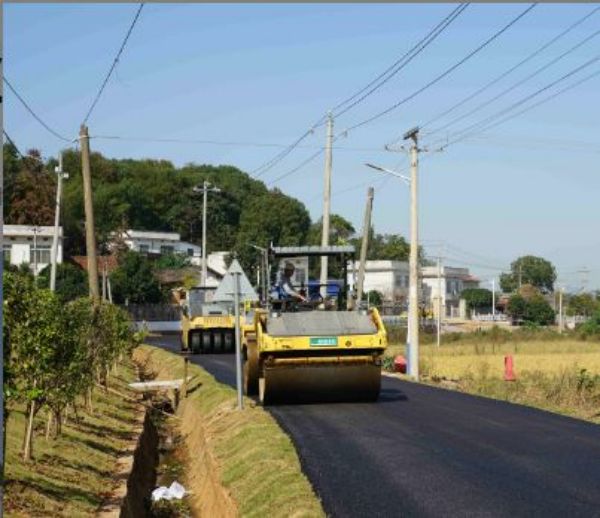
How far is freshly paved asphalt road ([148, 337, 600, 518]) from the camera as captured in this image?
9688mm

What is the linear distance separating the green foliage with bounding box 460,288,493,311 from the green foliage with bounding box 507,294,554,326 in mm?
11931

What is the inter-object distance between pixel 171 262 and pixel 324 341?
285 feet

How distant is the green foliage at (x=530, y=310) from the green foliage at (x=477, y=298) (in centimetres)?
1193

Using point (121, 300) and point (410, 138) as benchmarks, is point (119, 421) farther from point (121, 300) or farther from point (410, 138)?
point (121, 300)

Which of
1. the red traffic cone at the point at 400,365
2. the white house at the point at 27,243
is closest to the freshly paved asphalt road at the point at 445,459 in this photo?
the red traffic cone at the point at 400,365

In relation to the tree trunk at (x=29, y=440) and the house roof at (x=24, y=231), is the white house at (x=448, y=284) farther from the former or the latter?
the tree trunk at (x=29, y=440)

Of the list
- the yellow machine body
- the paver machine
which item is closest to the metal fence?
the paver machine

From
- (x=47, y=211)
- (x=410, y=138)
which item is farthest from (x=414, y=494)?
(x=47, y=211)

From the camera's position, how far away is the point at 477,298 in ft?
458

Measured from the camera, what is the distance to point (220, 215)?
11588cm

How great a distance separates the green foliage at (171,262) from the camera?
337ft

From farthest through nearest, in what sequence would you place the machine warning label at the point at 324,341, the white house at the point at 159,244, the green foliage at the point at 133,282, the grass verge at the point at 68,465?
1. the white house at the point at 159,244
2. the green foliage at the point at 133,282
3. the machine warning label at the point at 324,341
4. the grass verge at the point at 68,465

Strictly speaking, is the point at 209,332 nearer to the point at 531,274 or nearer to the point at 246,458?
the point at 246,458

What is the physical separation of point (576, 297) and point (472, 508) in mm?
154489
